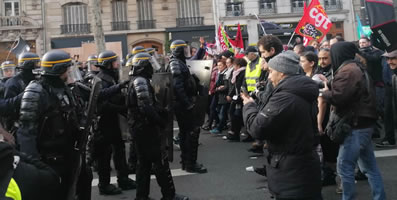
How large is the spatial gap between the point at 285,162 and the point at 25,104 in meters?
2.17

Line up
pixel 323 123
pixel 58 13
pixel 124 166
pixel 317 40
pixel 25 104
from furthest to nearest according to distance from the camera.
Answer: pixel 58 13, pixel 317 40, pixel 124 166, pixel 323 123, pixel 25 104

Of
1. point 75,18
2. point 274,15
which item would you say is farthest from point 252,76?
point 75,18

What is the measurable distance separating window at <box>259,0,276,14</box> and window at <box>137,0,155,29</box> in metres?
6.91

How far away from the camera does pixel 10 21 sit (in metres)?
26.7

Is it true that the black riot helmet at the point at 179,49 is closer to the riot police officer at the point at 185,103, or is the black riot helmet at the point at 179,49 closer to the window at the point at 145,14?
the riot police officer at the point at 185,103

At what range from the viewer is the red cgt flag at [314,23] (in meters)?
9.98

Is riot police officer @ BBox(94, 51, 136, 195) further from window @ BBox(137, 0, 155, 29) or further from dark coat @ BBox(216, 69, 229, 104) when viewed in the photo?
window @ BBox(137, 0, 155, 29)

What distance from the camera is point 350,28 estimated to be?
2784 centimetres

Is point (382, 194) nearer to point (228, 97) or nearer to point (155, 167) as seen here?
point (155, 167)

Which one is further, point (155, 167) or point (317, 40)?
point (317, 40)

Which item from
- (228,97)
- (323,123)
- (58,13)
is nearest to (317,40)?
(228,97)

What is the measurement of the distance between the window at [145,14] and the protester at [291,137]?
2496cm

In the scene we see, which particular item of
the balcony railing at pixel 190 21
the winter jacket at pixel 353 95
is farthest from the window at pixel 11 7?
the winter jacket at pixel 353 95

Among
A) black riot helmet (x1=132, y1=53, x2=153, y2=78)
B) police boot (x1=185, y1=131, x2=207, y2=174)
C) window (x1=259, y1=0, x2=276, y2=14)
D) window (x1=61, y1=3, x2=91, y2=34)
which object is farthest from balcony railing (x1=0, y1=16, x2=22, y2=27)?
black riot helmet (x1=132, y1=53, x2=153, y2=78)
